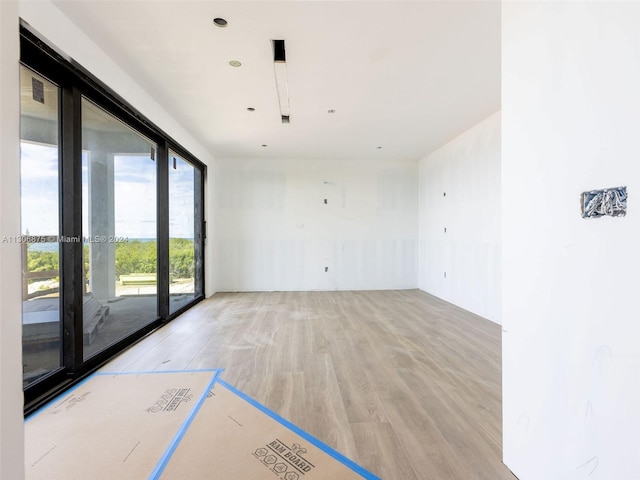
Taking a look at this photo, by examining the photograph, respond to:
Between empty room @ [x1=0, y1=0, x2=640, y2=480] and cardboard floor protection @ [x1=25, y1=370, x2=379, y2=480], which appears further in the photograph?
A: cardboard floor protection @ [x1=25, y1=370, x2=379, y2=480]

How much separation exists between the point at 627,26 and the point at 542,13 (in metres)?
0.39

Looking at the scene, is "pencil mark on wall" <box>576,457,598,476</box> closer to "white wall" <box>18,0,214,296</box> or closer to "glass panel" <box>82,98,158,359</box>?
"glass panel" <box>82,98,158,359</box>

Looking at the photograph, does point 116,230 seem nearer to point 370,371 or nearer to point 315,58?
point 315,58

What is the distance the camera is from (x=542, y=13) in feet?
3.79

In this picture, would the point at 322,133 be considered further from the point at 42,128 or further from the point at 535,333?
the point at 535,333

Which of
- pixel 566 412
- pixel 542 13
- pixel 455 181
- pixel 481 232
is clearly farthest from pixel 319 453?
pixel 455 181

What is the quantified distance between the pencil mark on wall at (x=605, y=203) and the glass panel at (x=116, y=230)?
10.7 feet

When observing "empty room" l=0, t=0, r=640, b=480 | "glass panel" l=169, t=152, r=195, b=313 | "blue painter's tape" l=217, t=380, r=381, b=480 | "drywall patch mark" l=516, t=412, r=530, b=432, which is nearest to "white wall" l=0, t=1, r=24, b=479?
"empty room" l=0, t=0, r=640, b=480

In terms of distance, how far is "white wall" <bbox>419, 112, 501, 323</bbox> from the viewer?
12.4 ft

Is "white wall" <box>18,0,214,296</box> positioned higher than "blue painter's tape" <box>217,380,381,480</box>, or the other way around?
"white wall" <box>18,0,214,296</box>

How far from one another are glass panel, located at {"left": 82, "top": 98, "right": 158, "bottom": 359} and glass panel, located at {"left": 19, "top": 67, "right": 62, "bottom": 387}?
36 cm

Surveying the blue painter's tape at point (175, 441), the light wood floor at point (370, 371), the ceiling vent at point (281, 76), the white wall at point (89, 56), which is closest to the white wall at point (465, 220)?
the light wood floor at point (370, 371)

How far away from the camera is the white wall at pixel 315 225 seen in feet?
19.1

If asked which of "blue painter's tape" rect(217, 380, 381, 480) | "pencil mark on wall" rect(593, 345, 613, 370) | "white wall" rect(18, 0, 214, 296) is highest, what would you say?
"white wall" rect(18, 0, 214, 296)
